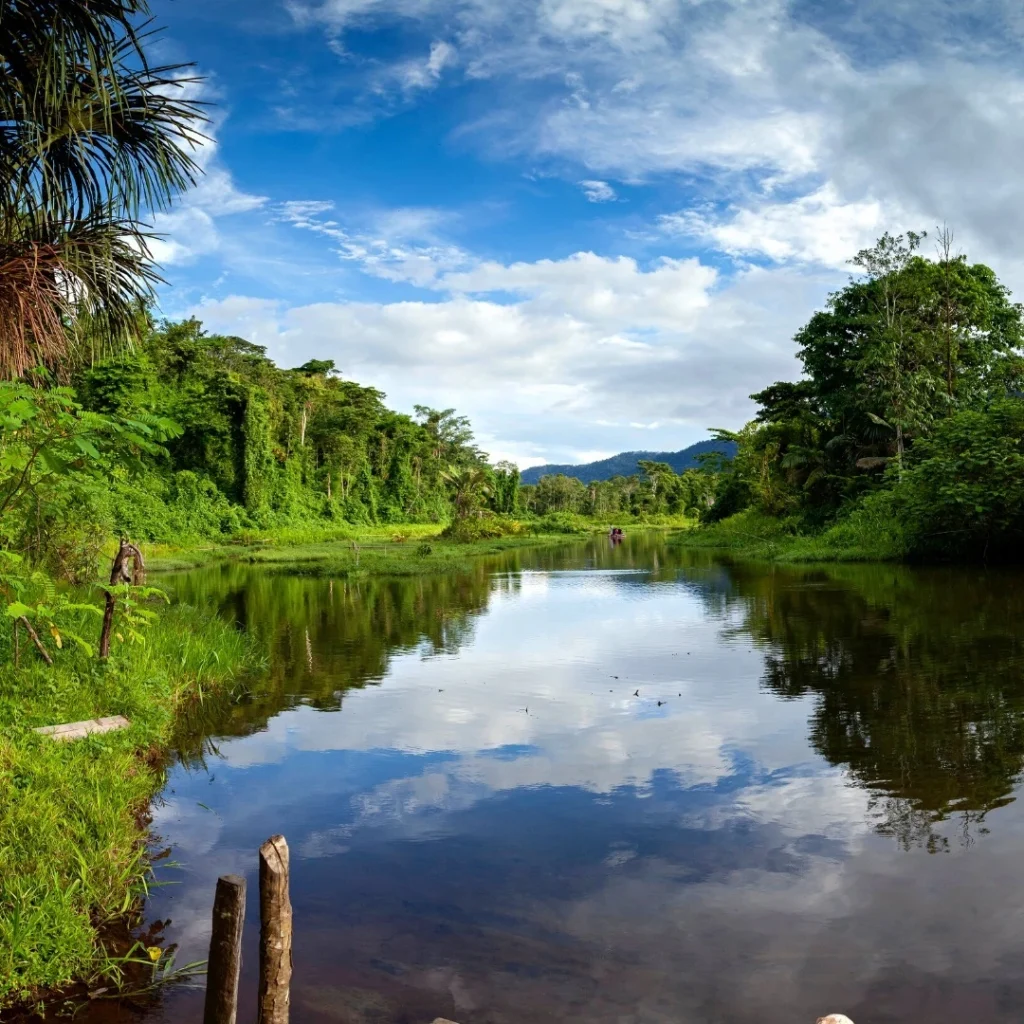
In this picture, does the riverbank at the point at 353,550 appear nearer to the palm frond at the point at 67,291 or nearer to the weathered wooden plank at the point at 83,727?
the palm frond at the point at 67,291

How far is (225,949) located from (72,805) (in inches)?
111

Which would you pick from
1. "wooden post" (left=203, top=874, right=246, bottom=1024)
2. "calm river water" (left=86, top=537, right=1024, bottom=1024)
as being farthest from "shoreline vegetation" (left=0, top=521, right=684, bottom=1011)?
"wooden post" (left=203, top=874, right=246, bottom=1024)

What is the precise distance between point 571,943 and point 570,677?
6.67m

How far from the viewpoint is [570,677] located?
35.9ft

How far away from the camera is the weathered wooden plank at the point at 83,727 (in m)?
5.95

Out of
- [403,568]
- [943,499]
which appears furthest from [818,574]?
[403,568]

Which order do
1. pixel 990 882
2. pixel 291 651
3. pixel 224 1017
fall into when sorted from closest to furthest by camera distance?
1. pixel 224 1017
2. pixel 990 882
3. pixel 291 651

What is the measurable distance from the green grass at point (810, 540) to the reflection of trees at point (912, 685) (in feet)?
24.3

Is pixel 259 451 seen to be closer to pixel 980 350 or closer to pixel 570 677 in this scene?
pixel 980 350

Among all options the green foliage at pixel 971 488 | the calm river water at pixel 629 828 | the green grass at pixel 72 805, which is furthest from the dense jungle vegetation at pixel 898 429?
the green grass at pixel 72 805

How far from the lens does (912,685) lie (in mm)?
9250

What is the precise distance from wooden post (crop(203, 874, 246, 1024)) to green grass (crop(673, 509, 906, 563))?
2497 centimetres

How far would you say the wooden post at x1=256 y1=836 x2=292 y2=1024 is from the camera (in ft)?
9.06

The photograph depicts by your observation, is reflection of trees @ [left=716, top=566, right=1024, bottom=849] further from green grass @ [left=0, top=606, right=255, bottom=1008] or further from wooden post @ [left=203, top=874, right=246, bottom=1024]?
green grass @ [left=0, top=606, right=255, bottom=1008]
